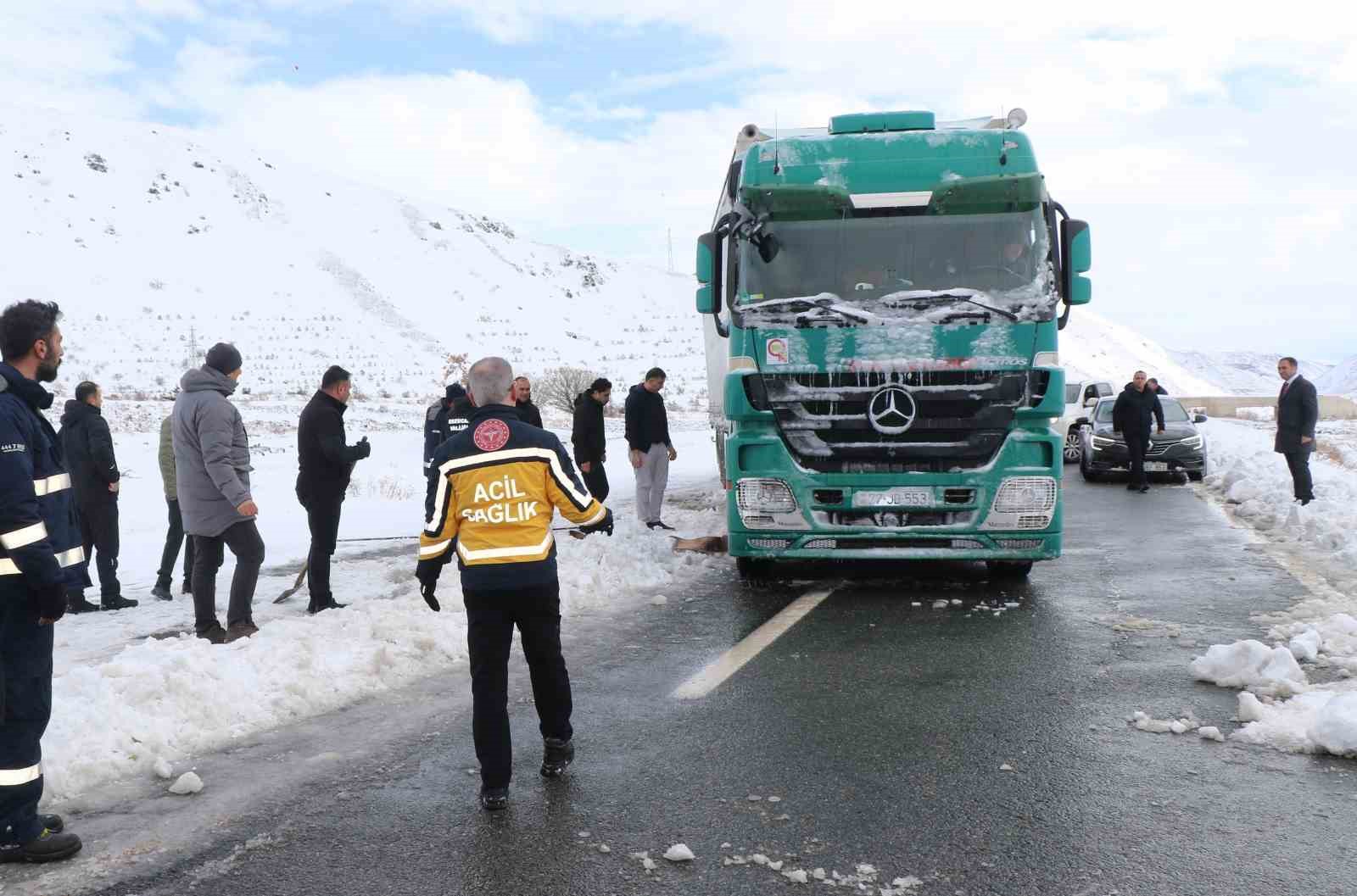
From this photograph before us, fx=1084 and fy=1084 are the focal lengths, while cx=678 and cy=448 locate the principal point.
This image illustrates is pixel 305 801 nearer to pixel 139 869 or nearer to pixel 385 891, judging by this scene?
pixel 139 869

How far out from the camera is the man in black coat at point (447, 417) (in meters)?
10.3

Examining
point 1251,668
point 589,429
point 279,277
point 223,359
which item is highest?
point 279,277

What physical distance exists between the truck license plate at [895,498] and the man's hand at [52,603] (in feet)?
17.9

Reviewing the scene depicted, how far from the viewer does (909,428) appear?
787 cm

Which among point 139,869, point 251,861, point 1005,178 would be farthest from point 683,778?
point 1005,178

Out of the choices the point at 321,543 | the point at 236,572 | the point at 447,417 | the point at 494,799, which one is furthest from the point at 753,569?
the point at 494,799

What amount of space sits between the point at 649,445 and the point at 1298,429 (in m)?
7.52

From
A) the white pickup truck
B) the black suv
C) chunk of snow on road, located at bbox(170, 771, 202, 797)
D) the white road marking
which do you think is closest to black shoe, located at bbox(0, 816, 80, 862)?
chunk of snow on road, located at bbox(170, 771, 202, 797)

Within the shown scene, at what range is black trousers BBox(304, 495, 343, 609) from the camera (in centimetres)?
802

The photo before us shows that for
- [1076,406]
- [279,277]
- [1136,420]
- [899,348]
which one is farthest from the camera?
[279,277]

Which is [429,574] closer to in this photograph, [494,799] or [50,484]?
[494,799]

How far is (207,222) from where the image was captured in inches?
3295

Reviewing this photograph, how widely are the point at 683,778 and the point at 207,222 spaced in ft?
293

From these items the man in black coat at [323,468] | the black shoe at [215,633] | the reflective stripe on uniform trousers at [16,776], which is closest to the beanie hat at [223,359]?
the man in black coat at [323,468]
